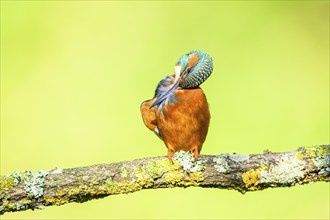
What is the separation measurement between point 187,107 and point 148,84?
1.26m

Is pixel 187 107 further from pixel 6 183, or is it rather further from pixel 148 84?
pixel 148 84

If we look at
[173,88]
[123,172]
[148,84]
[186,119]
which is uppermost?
[148,84]

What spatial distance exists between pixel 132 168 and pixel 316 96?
1.93 meters

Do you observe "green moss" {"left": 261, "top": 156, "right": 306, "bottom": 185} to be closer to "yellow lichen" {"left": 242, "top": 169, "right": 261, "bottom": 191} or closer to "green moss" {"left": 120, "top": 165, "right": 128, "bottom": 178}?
"yellow lichen" {"left": 242, "top": 169, "right": 261, "bottom": 191}

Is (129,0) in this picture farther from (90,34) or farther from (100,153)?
(100,153)

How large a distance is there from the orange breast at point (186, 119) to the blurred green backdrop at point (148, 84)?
3.49ft

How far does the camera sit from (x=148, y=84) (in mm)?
3814

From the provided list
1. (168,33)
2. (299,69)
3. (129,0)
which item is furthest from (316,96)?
(129,0)

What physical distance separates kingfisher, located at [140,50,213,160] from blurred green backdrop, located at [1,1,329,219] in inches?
41.7

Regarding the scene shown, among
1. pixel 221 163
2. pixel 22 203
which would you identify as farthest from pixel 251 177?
pixel 22 203

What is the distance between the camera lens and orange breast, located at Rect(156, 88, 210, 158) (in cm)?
258

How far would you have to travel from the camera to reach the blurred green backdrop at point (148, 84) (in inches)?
144

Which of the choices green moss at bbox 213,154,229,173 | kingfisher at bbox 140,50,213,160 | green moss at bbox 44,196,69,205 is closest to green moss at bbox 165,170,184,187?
green moss at bbox 213,154,229,173

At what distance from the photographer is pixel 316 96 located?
3938mm
